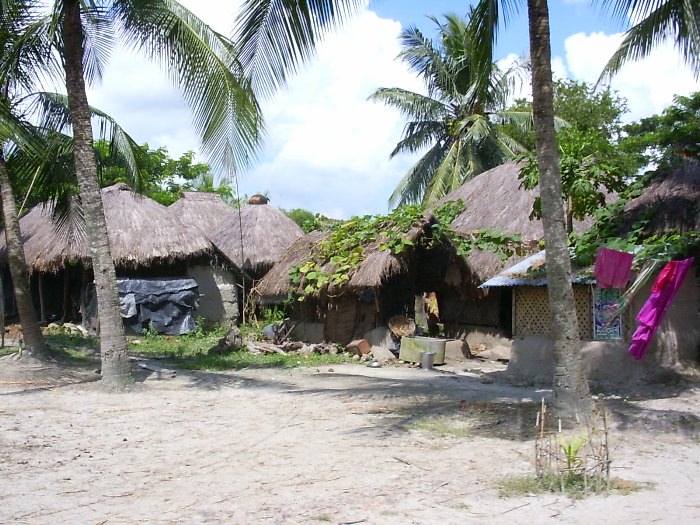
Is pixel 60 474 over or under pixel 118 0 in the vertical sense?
under

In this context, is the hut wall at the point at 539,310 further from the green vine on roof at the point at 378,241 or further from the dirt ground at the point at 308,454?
the green vine on roof at the point at 378,241

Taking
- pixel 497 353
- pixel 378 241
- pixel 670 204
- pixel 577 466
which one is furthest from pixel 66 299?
pixel 577 466

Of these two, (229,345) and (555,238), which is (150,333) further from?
(555,238)

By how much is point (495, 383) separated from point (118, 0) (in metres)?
8.20

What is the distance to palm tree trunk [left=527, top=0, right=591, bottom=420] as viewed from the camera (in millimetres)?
7551

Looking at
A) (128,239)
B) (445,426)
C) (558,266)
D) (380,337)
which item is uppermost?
(128,239)

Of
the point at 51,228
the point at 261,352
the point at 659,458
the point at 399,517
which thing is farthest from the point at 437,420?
the point at 51,228

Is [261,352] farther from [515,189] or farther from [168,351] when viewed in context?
[515,189]

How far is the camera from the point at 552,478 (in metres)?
5.74

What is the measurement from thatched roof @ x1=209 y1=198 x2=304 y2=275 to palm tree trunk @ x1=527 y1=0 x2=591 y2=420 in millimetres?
16299

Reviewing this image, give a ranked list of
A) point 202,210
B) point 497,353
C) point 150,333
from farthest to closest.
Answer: point 202,210, point 150,333, point 497,353

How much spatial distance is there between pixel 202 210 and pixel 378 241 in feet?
40.7

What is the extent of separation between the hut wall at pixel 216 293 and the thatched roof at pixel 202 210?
4538 millimetres

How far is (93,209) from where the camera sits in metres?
10.0
